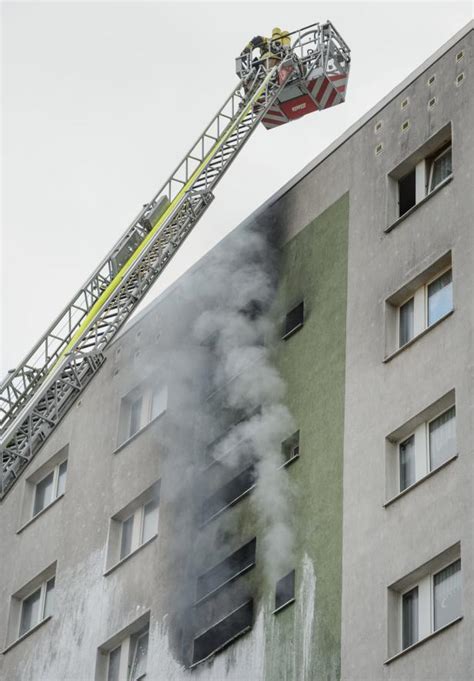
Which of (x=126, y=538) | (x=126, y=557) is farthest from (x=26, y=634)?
(x=126, y=557)

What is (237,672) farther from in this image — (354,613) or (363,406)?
(363,406)

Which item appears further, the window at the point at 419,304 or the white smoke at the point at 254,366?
the white smoke at the point at 254,366

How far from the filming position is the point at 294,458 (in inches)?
1155

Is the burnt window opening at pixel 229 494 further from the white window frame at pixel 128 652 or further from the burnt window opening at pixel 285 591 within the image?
the white window frame at pixel 128 652

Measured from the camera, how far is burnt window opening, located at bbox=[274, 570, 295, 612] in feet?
91.2

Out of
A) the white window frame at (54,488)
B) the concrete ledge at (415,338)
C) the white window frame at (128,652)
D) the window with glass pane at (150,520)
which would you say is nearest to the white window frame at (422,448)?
the concrete ledge at (415,338)

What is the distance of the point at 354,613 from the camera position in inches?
1018

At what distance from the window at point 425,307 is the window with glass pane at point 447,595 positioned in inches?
185

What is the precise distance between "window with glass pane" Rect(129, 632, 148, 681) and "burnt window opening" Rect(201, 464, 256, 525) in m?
2.70

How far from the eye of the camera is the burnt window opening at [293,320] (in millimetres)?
31216

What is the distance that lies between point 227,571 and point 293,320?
507cm

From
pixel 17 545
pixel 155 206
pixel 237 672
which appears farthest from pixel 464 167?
pixel 17 545

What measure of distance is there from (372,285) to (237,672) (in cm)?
732

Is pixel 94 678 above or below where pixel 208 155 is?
below
